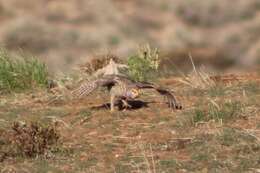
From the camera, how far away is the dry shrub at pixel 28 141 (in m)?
8.09

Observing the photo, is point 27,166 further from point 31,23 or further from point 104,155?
point 31,23

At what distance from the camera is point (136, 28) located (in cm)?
3189

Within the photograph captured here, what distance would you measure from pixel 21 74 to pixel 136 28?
21.0 metres

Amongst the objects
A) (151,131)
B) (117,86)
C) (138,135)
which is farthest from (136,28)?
(138,135)

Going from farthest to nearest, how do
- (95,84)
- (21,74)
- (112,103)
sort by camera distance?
(21,74) → (112,103) → (95,84)

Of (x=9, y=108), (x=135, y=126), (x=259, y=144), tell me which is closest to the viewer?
(x=259, y=144)

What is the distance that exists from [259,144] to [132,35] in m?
22.9

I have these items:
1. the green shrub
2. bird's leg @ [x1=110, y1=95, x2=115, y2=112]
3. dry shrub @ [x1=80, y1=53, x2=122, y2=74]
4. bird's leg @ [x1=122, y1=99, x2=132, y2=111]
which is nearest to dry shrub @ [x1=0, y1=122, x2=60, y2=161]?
bird's leg @ [x1=110, y1=95, x2=115, y2=112]

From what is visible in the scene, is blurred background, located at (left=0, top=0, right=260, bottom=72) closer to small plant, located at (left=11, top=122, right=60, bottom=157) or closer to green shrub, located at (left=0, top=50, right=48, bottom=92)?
green shrub, located at (left=0, top=50, right=48, bottom=92)

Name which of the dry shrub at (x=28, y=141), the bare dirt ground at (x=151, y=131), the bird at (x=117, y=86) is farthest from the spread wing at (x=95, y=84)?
the dry shrub at (x=28, y=141)

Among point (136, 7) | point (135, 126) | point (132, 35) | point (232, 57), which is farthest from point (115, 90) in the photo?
point (136, 7)

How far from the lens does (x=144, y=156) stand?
759cm

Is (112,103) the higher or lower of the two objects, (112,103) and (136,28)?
the lower

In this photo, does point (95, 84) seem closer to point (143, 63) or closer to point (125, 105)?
point (125, 105)
